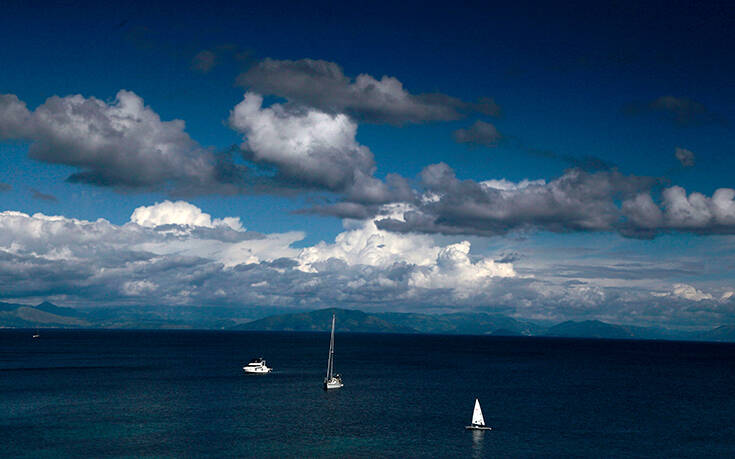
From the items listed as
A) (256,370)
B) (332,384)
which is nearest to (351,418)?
(332,384)

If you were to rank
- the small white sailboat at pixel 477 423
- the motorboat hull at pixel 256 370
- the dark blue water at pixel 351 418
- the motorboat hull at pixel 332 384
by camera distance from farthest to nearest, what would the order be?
the motorboat hull at pixel 256 370 → the motorboat hull at pixel 332 384 → the small white sailboat at pixel 477 423 → the dark blue water at pixel 351 418

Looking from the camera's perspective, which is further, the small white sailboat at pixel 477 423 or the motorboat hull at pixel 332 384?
the motorboat hull at pixel 332 384

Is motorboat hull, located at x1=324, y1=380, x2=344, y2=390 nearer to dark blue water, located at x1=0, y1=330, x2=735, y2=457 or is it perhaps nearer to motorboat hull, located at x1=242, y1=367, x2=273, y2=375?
dark blue water, located at x1=0, y1=330, x2=735, y2=457

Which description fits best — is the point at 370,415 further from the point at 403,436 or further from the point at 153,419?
the point at 153,419

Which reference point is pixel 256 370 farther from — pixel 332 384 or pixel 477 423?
pixel 477 423

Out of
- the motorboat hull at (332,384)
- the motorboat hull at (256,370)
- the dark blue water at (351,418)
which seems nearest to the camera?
the dark blue water at (351,418)

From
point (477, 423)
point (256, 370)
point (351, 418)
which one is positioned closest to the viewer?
point (477, 423)

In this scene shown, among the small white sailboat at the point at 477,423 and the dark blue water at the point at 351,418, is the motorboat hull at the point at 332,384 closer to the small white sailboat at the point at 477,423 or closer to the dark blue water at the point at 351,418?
the dark blue water at the point at 351,418

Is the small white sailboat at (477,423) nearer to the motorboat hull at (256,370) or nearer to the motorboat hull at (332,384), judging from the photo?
the motorboat hull at (332,384)

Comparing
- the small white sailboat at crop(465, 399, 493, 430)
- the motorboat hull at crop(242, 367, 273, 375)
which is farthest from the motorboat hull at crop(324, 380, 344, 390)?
the small white sailboat at crop(465, 399, 493, 430)

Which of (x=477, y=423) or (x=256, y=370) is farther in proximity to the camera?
(x=256, y=370)

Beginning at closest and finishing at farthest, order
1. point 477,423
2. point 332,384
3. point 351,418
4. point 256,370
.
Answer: point 477,423 → point 351,418 → point 332,384 → point 256,370

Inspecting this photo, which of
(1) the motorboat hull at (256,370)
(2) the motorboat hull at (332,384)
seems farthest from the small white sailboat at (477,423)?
(1) the motorboat hull at (256,370)

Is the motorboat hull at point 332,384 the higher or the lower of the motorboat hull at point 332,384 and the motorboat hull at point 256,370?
the higher
